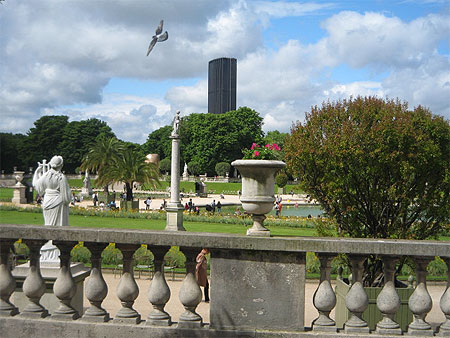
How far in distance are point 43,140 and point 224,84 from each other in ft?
272

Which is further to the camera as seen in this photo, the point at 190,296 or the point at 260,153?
the point at 260,153

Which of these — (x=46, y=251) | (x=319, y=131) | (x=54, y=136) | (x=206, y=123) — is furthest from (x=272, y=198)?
(x=54, y=136)

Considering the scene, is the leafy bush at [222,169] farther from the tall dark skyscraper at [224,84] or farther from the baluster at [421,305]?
the tall dark skyscraper at [224,84]

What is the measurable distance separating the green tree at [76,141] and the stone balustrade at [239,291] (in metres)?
87.6

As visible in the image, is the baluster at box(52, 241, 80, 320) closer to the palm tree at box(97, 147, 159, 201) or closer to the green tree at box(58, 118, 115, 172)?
the palm tree at box(97, 147, 159, 201)

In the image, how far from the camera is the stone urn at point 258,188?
429cm

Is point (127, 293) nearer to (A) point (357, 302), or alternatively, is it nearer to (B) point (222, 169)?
(A) point (357, 302)

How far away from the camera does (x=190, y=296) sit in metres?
4.16

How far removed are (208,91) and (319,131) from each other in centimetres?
15630

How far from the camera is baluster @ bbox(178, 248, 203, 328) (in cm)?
415

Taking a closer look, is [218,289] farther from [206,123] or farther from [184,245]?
[206,123]

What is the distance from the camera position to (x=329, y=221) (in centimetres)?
1144

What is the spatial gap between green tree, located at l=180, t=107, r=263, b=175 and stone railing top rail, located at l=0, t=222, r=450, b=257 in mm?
79783

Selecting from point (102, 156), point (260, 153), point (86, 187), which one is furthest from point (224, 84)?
point (260, 153)
